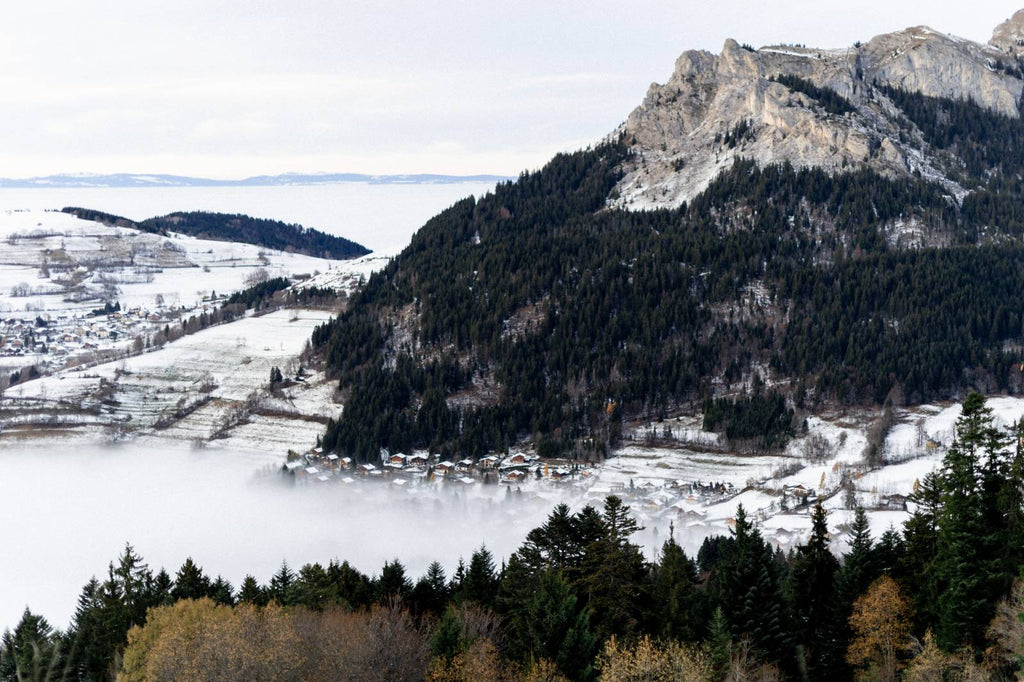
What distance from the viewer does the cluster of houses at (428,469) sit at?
481 feet

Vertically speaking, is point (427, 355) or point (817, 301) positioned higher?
point (817, 301)

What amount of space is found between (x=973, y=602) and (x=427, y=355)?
148 m

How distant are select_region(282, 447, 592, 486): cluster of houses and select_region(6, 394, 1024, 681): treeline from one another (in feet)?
260

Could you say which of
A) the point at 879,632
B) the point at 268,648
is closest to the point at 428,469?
the point at 879,632

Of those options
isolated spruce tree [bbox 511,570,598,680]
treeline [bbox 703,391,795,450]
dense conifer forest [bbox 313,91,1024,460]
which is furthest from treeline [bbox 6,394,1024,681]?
dense conifer forest [bbox 313,91,1024,460]

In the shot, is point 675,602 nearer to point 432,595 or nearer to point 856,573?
point 856,573

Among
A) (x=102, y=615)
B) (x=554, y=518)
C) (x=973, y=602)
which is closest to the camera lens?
(x=973, y=602)

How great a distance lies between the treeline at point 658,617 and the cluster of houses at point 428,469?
79138 mm

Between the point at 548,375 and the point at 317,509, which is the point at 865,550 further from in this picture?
the point at 548,375

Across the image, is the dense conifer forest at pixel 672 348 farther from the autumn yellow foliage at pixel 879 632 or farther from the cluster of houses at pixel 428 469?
the autumn yellow foliage at pixel 879 632

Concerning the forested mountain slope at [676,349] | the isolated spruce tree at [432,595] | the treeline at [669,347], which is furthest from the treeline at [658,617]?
the forested mountain slope at [676,349]

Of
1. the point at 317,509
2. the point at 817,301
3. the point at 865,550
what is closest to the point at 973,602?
the point at 865,550

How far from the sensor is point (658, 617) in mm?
53688

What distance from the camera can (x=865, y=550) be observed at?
60.1 metres
